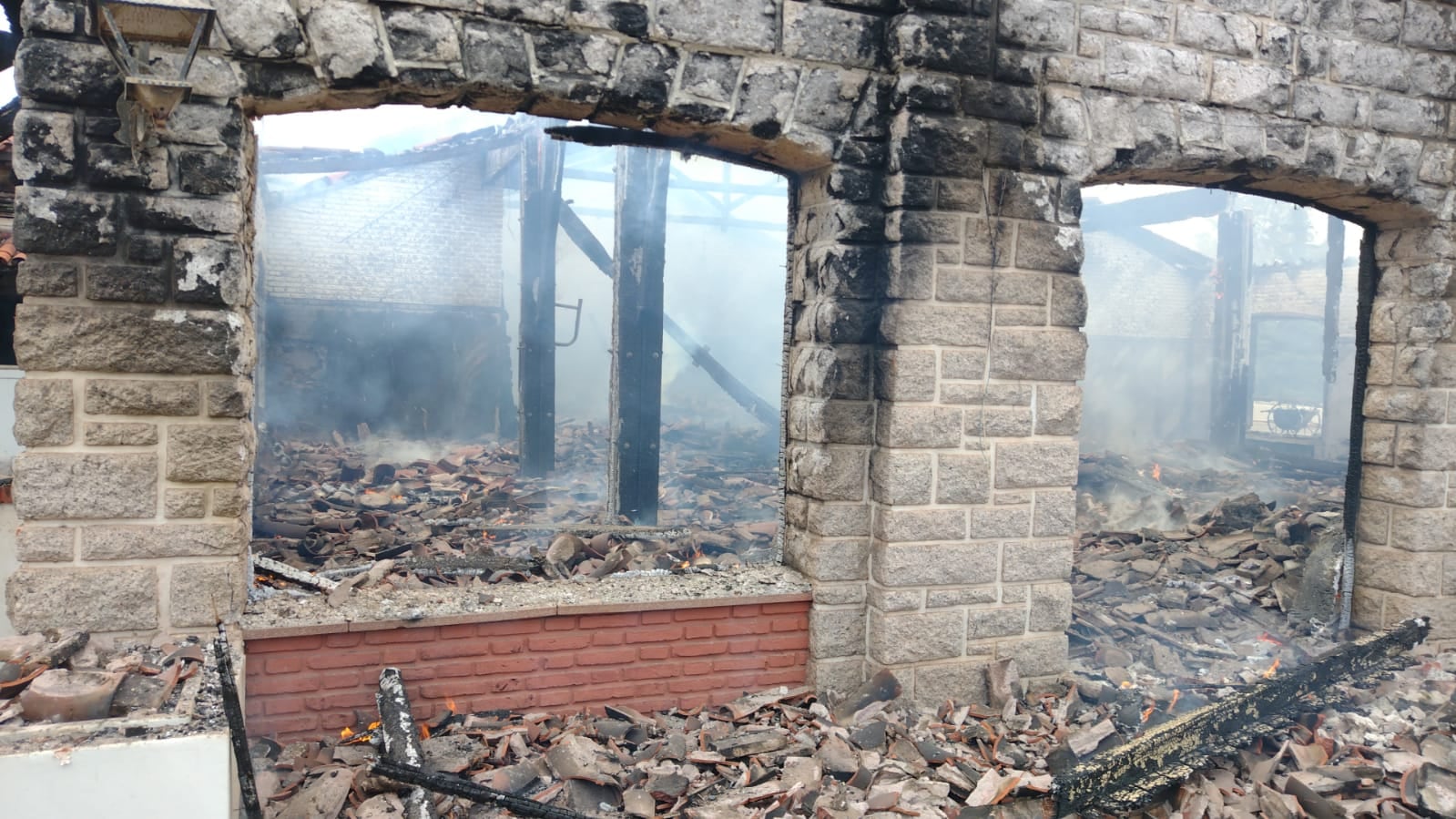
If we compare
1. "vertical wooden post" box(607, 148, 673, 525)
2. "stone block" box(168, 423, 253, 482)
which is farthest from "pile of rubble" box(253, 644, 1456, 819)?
"vertical wooden post" box(607, 148, 673, 525)

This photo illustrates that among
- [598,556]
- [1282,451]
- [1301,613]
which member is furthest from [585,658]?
[1282,451]

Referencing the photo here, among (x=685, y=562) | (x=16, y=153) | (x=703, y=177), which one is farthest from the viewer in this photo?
(x=703, y=177)

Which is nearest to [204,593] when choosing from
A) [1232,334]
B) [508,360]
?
[508,360]

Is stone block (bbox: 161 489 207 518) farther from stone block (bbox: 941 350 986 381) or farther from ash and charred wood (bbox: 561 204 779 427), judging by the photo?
ash and charred wood (bbox: 561 204 779 427)

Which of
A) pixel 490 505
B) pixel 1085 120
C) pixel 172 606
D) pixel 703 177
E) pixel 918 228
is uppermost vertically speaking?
pixel 703 177

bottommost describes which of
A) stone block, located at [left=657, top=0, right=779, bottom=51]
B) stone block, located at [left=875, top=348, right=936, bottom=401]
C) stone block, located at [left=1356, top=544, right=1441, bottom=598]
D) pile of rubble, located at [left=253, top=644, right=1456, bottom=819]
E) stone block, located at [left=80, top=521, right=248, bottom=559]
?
pile of rubble, located at [left=253, top=644, right=1456, bottom=819]

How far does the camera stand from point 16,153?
329 cm

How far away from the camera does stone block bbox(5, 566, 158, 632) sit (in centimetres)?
338

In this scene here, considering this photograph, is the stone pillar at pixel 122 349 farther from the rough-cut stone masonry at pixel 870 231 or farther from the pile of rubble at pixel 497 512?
the pile of rubble at pixel 497 512

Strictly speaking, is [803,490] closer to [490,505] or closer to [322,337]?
[490,505]

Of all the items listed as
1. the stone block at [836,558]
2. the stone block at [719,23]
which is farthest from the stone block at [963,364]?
the stone block at [719,23]

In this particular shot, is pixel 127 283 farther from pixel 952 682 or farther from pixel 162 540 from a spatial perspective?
pixel 952 682

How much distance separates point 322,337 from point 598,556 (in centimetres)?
1452

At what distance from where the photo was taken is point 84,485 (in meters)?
3.41
